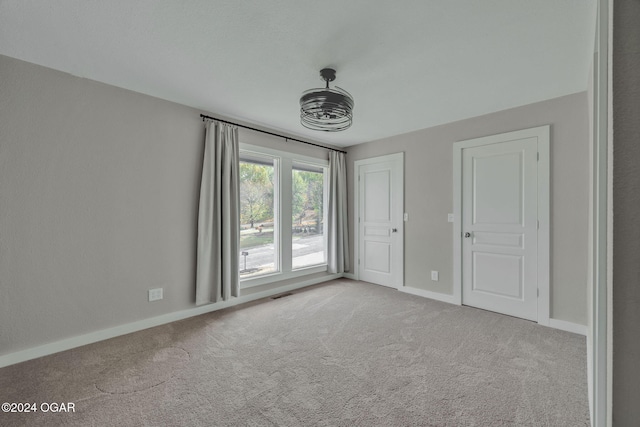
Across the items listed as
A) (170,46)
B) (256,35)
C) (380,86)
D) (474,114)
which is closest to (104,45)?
(170,46)

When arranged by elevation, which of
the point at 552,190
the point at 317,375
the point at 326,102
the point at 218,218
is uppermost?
the point at 326,102

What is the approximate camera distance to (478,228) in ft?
11.8

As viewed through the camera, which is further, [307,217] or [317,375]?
[307,217]

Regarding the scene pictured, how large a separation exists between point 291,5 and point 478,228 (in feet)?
10.7

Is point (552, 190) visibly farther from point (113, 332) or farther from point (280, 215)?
point (113, 332)

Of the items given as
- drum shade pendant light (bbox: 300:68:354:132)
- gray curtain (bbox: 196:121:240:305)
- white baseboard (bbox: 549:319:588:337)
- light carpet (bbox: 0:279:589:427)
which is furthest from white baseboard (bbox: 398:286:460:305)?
drum shade pendant light (bbox: 300:68:354:132)

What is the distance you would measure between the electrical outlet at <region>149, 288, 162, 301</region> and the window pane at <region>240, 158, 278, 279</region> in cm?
106

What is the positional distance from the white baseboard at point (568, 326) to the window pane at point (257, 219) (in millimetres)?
3487

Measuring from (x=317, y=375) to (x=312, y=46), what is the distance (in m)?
2.51

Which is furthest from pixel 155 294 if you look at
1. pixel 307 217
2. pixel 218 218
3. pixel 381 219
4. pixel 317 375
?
pixel 381 219

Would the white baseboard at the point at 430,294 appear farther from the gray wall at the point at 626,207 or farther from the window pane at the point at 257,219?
the gray wall at the point at 626,207

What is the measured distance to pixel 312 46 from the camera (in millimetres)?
2107

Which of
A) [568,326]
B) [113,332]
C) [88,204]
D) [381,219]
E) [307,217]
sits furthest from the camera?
[307,217]

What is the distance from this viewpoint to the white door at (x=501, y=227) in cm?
321
